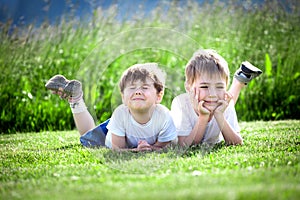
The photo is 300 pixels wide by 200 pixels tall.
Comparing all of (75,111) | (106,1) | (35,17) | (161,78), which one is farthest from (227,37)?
(161,78)

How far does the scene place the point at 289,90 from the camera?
278 inches

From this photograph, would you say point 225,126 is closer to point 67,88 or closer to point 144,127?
point 144,127

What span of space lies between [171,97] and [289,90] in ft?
11.4

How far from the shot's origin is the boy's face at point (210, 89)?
3867 mm

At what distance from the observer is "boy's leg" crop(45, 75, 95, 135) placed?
14.4 ft

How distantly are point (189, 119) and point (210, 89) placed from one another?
0.35 m

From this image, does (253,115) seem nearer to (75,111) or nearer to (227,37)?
A: (227,37)

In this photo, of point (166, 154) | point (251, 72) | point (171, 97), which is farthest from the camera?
point (251, 72)

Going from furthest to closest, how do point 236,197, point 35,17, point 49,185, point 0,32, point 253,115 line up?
point 35,17
point 0,32
point 253,115
point 49,185
point 236,197

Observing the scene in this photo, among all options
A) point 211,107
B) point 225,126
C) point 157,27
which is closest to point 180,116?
point 211,107

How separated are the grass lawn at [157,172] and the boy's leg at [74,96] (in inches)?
10.1

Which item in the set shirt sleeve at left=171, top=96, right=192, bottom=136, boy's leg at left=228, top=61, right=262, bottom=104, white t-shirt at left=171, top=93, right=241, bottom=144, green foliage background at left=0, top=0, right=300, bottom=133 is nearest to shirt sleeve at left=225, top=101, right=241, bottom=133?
white t-shirt at left=171, top=93, right=241, bottom=144

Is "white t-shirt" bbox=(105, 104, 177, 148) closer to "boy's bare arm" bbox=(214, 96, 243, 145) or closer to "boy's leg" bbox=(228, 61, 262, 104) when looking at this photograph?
"boy's bare arm" bbox=(214, 96, 243, 145)

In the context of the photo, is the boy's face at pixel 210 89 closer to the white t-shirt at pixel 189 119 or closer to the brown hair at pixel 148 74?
the white t-shirt at pixel 189 119
